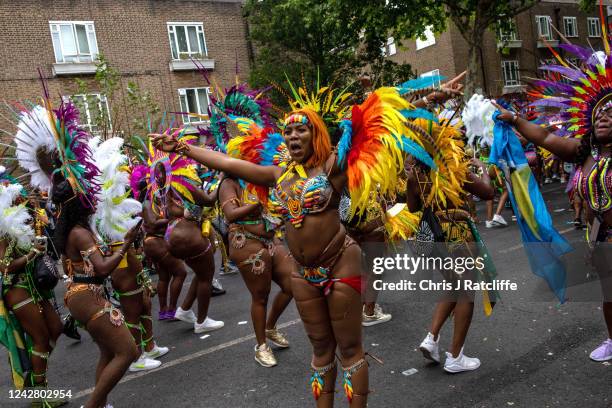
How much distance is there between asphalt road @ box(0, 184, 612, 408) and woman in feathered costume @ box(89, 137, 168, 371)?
26.7 inches

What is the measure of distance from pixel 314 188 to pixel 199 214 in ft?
10.1

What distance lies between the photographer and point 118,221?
13.8 feet

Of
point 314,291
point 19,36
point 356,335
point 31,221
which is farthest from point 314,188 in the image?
point 19,36

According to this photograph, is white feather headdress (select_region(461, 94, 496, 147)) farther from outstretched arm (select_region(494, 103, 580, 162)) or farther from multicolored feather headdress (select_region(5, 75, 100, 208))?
multicolored feather headdress (select_region(5, 75, 100, 208))

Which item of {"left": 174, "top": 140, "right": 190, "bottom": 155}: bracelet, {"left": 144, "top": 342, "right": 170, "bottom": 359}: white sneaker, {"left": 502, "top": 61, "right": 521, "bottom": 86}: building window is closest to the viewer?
{"left": 174, "top": 140, "right": 190, "bottom": 155}: bracelet

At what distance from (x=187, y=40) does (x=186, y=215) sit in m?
15.8

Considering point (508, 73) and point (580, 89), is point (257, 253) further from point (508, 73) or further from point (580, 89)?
point (508, 73)

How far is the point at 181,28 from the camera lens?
19672 millimetres

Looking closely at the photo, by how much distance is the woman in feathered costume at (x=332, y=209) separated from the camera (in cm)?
294

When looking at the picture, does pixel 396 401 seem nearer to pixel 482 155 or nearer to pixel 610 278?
pixel 610 278

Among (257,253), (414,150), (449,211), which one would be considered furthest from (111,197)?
(449,211)

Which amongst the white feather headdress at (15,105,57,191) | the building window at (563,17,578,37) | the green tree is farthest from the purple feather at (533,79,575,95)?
the building window at (563,17,578,37)

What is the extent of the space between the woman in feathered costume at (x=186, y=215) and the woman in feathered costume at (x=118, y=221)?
986 millimetres

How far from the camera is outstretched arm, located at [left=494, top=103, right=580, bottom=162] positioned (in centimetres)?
371
